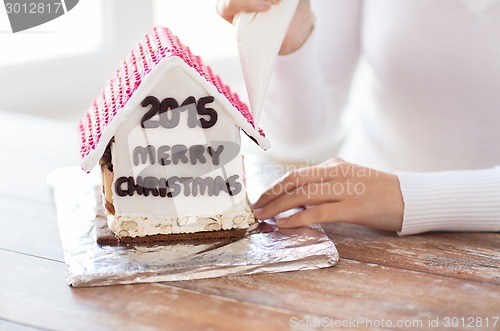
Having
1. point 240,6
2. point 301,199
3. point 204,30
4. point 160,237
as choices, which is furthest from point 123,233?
point 204,30

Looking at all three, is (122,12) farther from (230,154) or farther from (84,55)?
(230,154)

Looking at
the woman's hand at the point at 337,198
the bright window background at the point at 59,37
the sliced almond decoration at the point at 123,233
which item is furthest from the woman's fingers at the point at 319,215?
the bright window background at the point at 59,37

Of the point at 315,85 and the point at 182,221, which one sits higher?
the point at 315,85

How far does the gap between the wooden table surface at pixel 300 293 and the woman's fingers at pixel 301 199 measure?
0.17 ft

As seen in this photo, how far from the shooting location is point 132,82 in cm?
101

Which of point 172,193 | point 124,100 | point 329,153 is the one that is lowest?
point 329,153

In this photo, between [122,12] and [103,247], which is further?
[122,12]

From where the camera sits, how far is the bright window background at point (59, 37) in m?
2.84

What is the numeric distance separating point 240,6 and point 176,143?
0.78 ft

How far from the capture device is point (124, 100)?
98cm

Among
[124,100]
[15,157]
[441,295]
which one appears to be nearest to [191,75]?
[124,100]

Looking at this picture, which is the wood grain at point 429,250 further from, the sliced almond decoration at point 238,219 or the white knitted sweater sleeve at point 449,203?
the sliced almond decoration at point 238,219

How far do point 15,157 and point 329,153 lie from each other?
704 millimetres

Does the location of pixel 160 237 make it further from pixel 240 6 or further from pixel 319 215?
pixel 240 6
